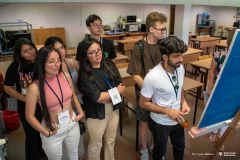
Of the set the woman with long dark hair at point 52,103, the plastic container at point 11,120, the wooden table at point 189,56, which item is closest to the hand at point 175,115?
the woman with long dark hair at point 52,103

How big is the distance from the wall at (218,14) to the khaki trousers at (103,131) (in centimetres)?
1107

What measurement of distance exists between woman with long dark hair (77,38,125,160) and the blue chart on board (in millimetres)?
782

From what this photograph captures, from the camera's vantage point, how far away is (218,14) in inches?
456

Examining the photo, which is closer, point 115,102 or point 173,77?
point 173,77

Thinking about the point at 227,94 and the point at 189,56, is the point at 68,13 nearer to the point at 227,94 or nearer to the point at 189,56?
the point at 189,56

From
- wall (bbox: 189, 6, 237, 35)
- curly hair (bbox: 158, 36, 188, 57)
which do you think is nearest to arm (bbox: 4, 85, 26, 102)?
curly hair (bbox: 158, 36, 188, 57)

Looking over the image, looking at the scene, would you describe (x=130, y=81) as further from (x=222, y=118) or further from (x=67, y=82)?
(x=222, y=118)

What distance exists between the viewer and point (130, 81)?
10.8 feet

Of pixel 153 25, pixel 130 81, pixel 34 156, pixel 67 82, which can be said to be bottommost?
pixel 34 156

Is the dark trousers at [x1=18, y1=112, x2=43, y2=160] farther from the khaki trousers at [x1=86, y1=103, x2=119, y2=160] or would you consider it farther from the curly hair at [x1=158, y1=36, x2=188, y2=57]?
the curly hair at [x1=158, y1=36, x2=188, y2=57]

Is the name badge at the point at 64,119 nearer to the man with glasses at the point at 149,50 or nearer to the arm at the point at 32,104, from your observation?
the arm at the point at 32,104

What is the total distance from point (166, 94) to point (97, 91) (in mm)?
603

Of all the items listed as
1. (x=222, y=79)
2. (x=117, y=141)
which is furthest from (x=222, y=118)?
(x=117, y=141)

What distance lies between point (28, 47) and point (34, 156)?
117cm
